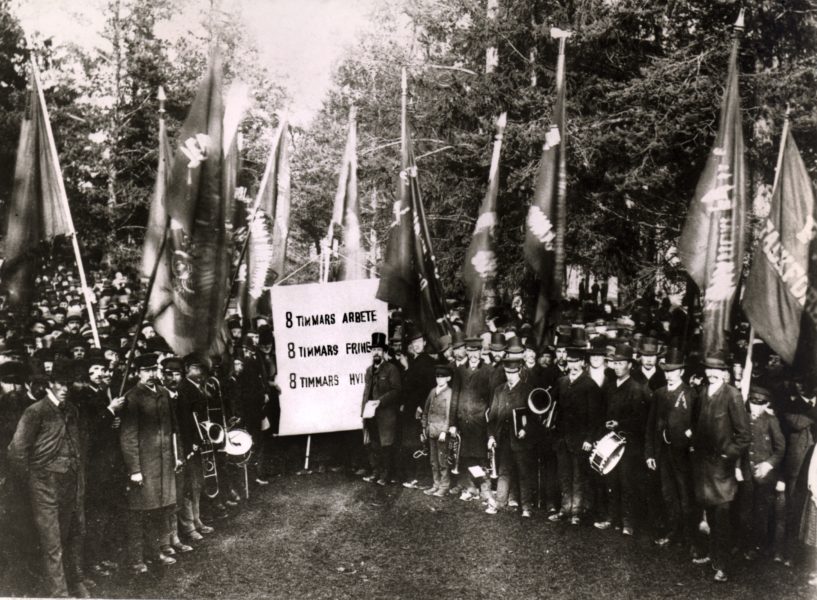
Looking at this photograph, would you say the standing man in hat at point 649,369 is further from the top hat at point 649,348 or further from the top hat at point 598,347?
the top hat at point 598,347

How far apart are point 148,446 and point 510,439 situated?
3680 millimetres

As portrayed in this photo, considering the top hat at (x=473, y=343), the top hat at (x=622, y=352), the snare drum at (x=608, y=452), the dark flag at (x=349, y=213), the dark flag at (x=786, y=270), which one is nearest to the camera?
the dark flag at (x=786, y=270)

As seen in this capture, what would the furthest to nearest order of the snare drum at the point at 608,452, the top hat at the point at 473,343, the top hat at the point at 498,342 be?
the top hat at the point at 498,342 → the top hat at the point at 473,343 → the snare drum at the point at 608,452

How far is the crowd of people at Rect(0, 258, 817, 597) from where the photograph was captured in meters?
5.69

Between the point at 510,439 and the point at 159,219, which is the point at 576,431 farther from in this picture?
the point at 159,219

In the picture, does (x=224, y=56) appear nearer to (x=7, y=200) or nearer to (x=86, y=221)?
(x=7, y=200)

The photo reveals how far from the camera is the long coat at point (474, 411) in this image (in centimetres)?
794

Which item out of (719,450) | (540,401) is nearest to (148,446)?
(540,401)

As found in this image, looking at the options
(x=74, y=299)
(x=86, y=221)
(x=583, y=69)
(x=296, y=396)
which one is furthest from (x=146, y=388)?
(x=583, y=69)

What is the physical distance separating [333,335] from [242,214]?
100 inches

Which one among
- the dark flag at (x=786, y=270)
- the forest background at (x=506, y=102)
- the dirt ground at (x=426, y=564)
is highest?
the forest background at (x=506, y=102)

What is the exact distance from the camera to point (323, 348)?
8.00 m

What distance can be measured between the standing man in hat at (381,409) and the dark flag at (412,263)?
2.11 ft

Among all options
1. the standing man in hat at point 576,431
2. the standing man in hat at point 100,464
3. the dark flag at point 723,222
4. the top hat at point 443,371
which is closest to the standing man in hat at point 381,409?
the top hat at point 443,371
